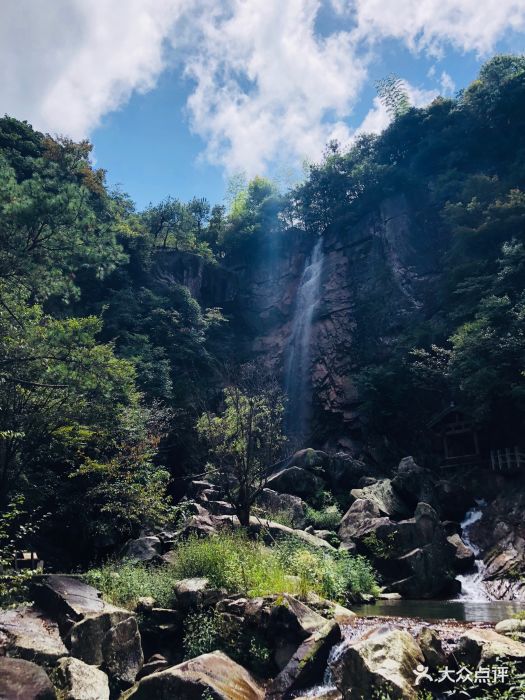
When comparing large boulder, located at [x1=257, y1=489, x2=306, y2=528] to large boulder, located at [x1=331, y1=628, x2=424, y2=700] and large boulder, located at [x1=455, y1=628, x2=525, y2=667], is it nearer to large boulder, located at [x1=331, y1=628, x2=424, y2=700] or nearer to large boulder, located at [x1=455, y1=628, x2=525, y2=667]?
large boulder, located at [x1=331, y1=628, x2=424, y2=700]

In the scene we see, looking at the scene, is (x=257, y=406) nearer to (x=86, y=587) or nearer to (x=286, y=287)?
(x=86, y=587)

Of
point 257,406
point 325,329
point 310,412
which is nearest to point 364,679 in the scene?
point 257,406

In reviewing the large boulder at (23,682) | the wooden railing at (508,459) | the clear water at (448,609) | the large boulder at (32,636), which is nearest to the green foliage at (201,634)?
the large boulder at (32,636)

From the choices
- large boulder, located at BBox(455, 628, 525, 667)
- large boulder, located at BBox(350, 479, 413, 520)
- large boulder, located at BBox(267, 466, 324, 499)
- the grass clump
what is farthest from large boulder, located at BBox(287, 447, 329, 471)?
large boulder, located at BBox(455, 628, 525, 667)

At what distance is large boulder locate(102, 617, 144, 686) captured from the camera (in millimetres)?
7508

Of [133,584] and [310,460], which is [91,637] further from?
[310,460]

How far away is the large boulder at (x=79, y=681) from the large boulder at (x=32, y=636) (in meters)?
0.33

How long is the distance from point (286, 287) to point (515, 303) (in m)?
17.5

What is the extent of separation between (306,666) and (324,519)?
34.8 feet

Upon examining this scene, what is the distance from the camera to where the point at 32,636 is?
25.1 feet

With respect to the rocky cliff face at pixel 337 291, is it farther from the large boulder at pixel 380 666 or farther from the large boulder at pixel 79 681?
the large boulder at pixel 79 681

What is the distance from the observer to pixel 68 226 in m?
11.5

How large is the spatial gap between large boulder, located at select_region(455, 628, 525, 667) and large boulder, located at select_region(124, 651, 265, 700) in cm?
269

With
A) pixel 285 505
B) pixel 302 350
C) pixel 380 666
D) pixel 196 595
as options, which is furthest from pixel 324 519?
pixel 302 350
